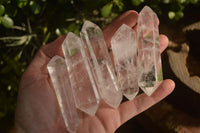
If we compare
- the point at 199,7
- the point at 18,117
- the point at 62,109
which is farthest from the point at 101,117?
the point at 199,7

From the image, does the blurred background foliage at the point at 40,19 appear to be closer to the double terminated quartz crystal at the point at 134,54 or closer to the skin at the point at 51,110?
the double terminated quartz crystal at the point at 134,54

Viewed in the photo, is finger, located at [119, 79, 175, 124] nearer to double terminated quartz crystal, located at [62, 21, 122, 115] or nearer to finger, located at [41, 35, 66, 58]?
double terminated quartz crystal, located at [62, 21, 122, 115]

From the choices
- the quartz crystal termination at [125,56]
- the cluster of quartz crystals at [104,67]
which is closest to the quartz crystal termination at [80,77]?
the cluster of quartz crystals at [104,67]

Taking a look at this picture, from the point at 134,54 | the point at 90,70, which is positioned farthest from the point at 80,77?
the point at 134,54

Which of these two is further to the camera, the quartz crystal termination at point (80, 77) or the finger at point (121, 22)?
the finger at point (121, 22)

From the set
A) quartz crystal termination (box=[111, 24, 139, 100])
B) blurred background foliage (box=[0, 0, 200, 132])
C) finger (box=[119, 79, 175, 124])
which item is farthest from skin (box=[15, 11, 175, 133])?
blurred background foliage (box=[0, 0, 200, 132])

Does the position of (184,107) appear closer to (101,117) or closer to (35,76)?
(101,117)
